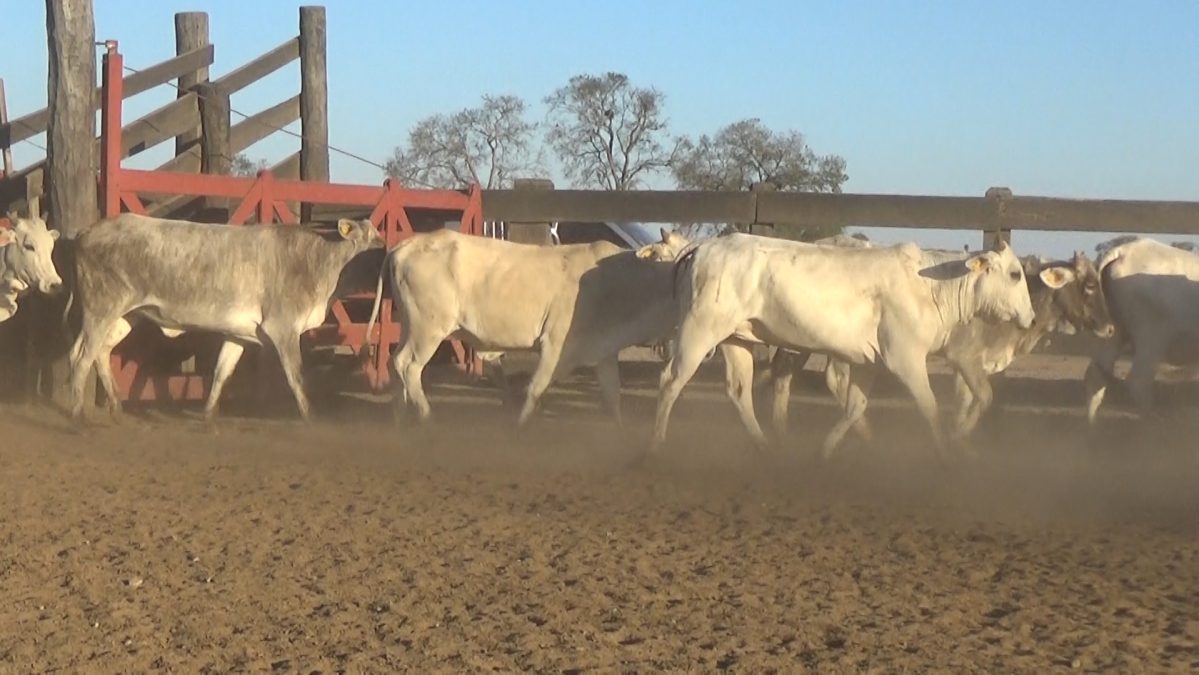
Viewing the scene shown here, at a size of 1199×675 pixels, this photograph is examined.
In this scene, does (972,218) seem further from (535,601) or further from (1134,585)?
(535,601)

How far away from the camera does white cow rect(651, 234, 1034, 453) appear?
34.1 feet

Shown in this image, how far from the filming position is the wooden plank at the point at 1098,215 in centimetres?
1403

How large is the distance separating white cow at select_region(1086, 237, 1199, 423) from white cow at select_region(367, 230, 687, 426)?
11.3ft

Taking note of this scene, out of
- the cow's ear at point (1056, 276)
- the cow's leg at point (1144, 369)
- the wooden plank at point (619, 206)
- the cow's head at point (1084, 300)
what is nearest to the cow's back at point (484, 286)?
the wooden plank at point (619, 206)

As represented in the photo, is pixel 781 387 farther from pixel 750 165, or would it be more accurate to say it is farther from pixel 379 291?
pixel 750 165

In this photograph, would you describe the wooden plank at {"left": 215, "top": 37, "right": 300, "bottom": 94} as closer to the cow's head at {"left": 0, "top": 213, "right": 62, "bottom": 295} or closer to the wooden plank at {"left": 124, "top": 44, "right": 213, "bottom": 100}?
the wooden plank at {"left": 124, "top": 44, "right": 213, "bottom": 100}

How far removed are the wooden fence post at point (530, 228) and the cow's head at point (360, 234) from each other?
2608mm

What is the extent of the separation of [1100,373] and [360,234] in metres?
6.00

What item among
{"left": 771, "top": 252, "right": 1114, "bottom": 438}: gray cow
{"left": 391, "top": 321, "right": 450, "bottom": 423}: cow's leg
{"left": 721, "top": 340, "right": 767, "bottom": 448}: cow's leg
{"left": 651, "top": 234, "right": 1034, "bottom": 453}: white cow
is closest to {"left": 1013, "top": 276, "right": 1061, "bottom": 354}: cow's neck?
{"left": 771, "top": 252, "right": 1114, "bottom": 438}: gray cow

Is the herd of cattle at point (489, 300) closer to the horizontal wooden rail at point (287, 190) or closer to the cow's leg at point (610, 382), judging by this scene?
the cow's leg at point (610, 382)

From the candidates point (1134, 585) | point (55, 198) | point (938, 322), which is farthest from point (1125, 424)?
point (55, 198)

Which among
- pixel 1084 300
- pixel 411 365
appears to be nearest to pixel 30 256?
pixel 411 365

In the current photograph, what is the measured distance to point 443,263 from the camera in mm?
11828

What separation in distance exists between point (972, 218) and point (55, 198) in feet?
25.8
